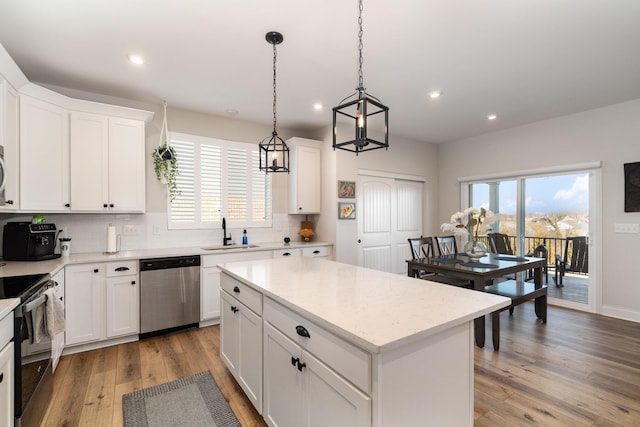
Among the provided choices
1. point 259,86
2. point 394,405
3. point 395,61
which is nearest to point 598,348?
point 394,405

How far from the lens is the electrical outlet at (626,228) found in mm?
3652

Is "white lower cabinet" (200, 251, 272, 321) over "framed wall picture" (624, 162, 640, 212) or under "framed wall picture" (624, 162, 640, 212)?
under

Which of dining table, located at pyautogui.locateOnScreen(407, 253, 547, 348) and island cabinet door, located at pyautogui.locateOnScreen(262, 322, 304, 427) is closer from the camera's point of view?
island cabinet door, located at pyautogui.locateOnScreen(262, 322, 304, 427)

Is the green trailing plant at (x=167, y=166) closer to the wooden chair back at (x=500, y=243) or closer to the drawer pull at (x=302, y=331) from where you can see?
the drawer pull at (x=302, y=331)

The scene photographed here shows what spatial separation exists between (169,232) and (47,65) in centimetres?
201

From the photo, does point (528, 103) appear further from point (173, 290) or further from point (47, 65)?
point (47, 65)

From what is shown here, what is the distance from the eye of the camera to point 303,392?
140cm

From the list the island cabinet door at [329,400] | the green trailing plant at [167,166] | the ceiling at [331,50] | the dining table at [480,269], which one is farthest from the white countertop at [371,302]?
the green trailing plant at [167,166]

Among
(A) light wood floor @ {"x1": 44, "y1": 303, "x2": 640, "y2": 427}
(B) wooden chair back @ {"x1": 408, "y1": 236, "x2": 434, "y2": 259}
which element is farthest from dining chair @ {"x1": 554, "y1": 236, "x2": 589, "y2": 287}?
(B) wooden chair back @ {"x1": 408, "y1": 236, "x2": 434, "y2": 259}

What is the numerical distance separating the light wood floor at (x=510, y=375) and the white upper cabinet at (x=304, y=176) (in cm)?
210

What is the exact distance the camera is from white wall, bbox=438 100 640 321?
145 inches

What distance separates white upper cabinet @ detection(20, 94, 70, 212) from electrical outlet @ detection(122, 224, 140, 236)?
2.14ft

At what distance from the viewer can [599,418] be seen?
1.94m

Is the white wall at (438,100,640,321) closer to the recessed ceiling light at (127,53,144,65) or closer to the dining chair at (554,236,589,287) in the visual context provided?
the dining chair at (554,236,589,287)
